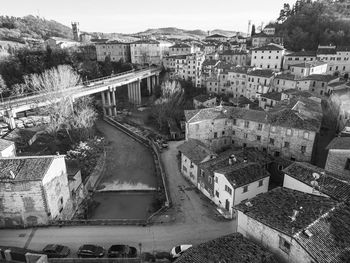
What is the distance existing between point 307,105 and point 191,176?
2246 cm

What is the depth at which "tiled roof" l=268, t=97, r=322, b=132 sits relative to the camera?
34.9m

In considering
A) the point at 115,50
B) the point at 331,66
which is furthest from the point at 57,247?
the point at 115,50

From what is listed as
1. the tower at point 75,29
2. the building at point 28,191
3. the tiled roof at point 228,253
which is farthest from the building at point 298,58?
the tower at point 75,29

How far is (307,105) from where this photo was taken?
4103 centimetres

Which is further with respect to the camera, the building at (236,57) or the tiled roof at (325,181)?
the building at (236,57)

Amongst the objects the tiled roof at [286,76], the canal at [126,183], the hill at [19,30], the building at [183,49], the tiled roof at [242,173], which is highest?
the hill at [19,30]

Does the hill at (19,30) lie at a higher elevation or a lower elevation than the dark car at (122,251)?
higher

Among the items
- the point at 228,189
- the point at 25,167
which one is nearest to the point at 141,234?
the point at 228,189

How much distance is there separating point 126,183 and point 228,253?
23902mm

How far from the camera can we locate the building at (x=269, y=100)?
5170 centimetres

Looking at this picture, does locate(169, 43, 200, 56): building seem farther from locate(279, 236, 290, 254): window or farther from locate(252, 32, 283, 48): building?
locate(279, 236, 290, 254): window

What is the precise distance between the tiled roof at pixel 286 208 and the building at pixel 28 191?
18.7 metres

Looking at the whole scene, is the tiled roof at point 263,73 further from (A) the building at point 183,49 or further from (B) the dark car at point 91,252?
(B) the dark car at point 91,252

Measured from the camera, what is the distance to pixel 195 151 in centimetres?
3547
